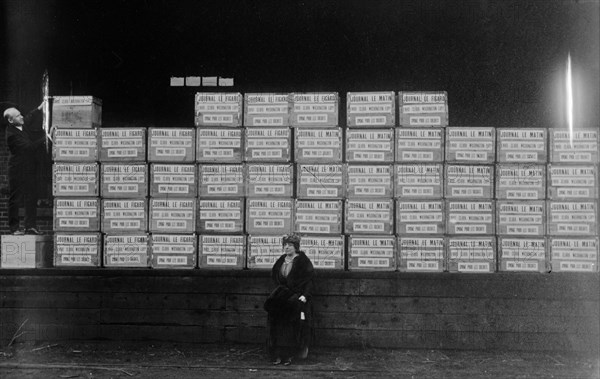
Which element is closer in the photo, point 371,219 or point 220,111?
point 371,219

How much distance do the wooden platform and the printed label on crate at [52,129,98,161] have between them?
171 cm

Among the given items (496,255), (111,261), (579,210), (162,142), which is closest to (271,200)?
(162,142)

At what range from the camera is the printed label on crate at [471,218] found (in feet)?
29.0

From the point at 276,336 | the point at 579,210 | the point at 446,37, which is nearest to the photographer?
the point at 276,336

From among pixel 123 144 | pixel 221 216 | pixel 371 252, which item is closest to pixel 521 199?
pixel 371 252

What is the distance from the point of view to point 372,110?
29.5 feet

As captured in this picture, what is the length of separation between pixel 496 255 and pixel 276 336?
3389mm

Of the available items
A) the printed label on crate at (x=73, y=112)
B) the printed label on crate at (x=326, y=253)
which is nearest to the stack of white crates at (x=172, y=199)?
the printed label on crate at (x=73, y=112)

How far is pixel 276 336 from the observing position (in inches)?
321

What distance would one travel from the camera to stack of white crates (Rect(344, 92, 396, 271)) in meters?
8.84

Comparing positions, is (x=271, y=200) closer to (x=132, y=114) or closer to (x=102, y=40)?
(x=132, y=114)

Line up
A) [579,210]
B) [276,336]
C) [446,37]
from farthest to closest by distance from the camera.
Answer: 1. [446,37]
2. [579,210]
3. [276,336]

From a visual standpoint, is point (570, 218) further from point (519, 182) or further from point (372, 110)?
point (372, 110)

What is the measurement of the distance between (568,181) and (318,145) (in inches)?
144
